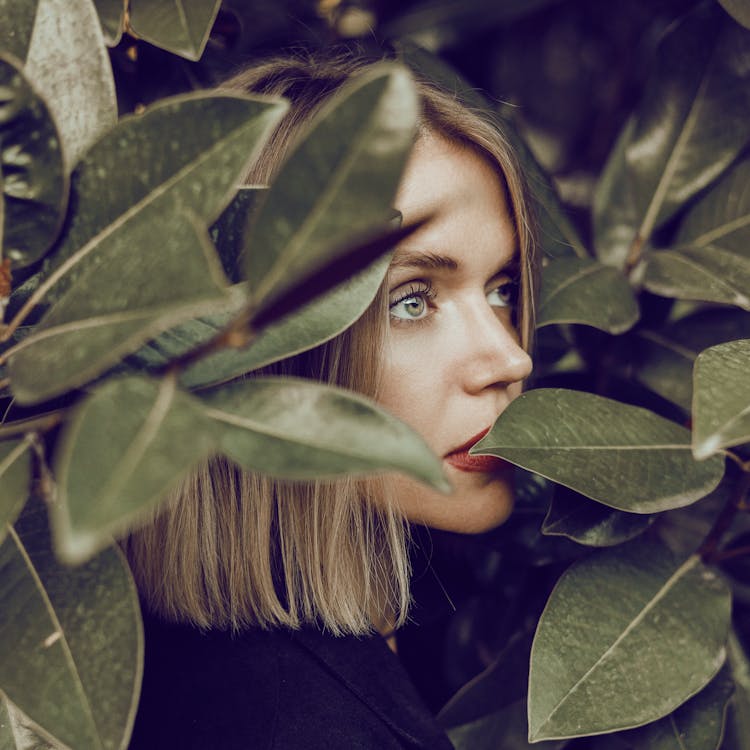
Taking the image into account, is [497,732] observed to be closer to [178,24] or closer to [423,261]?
[423,261]

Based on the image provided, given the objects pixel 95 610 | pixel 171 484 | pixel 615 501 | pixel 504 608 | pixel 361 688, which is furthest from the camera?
pixel 504 608

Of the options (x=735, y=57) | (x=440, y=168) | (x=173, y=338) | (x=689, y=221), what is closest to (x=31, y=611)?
(x=173, y=338)

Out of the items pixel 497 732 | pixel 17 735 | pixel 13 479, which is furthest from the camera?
pixel 497 732

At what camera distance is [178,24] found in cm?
74

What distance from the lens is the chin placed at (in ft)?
A: 3.06

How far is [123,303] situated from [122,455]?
112 mm

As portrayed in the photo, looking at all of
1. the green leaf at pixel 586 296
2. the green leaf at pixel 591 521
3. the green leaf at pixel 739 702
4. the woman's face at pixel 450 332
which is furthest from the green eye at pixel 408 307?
the green leaf at pixel 739 702

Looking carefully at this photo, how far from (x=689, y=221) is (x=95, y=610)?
0.93m

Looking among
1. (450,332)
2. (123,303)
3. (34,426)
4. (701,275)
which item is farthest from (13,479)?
(701,275)

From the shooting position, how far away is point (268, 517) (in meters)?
0.89

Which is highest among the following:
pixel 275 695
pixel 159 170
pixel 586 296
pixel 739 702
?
pixel 159 170

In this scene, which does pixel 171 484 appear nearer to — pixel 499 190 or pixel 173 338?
pixel 173 338

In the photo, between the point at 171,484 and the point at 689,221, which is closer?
the point at 171,484

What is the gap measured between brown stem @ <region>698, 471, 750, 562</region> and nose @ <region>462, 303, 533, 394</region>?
27 cm
